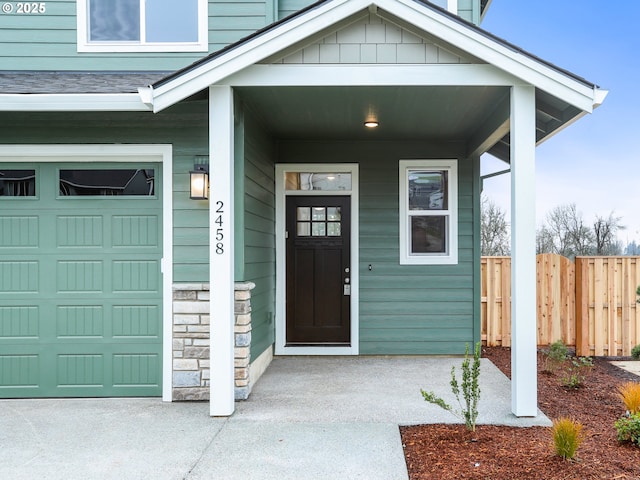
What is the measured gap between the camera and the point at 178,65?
5578mm

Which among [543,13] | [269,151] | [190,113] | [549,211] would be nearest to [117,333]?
[190,113]

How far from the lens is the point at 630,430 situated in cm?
363

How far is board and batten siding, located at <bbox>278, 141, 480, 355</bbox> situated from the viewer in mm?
6543

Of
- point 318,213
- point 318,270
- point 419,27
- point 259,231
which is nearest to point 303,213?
point 318,213

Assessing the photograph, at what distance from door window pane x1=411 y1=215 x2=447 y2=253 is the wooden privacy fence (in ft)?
5.18

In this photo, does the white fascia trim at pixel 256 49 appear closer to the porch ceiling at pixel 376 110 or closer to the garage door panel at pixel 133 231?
the porch ceiling at pixel 376 110

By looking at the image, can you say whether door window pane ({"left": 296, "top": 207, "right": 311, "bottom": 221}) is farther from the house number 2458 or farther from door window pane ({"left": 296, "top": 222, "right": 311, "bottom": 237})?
the house number 2458

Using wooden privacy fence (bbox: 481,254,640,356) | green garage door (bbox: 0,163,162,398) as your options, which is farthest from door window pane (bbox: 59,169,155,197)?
wooden privacy fence (bbox: 481,254,640,356)

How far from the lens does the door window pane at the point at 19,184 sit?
16.0ft

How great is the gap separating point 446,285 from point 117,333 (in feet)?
12.9

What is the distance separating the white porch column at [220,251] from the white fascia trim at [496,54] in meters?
1.58

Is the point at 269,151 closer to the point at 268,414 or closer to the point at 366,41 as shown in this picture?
the point at 366,41

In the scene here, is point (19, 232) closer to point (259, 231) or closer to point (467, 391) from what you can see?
point (259, 231)

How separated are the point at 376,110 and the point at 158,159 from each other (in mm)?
2195
